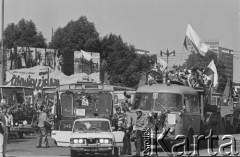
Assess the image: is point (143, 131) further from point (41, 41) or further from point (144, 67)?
point (41, 41)

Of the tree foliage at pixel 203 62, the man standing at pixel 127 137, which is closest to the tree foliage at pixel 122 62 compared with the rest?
the tree foliage at pixel 203 62

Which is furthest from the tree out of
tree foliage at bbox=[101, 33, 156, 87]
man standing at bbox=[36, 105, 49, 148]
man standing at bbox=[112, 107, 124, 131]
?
man standing at bbox=[36, 105, 49, 148]

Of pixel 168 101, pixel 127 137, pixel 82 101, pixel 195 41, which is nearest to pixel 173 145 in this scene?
pixel 168 101

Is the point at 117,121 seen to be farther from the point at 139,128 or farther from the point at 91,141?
the point at 91,141

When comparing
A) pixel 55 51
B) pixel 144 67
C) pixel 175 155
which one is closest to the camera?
pixel 175 155

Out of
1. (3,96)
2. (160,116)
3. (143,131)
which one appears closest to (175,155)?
(143,131)

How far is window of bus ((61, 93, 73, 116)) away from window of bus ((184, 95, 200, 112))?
478cm

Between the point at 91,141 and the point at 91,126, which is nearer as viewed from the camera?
the point at 91,141

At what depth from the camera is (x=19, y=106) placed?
33719 millimetres

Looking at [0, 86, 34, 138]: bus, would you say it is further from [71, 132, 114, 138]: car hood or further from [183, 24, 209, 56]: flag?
[71, 132, 114, 138]: car hood

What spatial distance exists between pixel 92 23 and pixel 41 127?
4948 cm

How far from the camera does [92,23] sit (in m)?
74.7

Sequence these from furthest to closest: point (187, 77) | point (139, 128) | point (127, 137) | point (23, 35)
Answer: point (23, 35) → point (187, 77) → point (127, 137) → point (139, 128)

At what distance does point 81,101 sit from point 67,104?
0.61 meters
